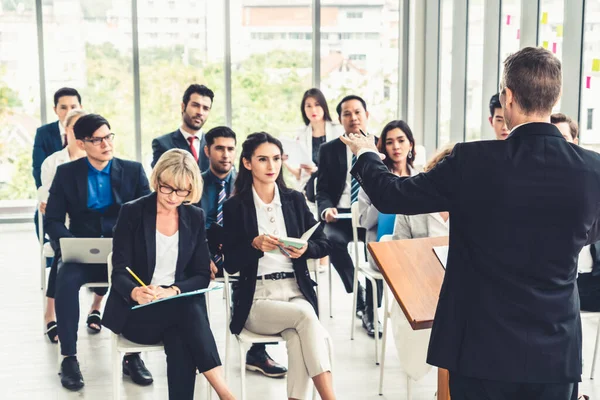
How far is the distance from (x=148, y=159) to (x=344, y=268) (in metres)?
5.11

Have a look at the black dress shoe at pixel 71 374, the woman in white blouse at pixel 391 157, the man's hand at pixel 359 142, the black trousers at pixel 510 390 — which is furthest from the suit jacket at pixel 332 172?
the black trousers at pixel 510 390

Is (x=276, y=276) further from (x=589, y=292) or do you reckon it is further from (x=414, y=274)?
(x=589, y=292)

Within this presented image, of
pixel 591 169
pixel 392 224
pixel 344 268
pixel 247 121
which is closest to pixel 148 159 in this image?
pixel 247 121

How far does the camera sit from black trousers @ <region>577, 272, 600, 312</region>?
3.84 metres

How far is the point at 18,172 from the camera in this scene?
945 cm

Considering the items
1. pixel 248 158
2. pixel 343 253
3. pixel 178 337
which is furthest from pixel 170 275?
pixel 343 253

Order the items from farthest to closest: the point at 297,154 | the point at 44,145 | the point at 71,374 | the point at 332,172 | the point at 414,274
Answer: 1. the point at 297,154
2. the point at 44,145
3. the point at 332,172
4. the point at 71,374
5. the point at 414,274

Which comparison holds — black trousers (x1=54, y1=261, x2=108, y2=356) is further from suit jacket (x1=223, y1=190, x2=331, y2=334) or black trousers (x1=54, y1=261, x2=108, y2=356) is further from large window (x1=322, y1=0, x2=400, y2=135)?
large window (x1=322, y1=0, x2=400, y2=135)

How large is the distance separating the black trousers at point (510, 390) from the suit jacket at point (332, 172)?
3.34 m

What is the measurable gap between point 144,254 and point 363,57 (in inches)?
259

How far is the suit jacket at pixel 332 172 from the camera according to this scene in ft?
17.5

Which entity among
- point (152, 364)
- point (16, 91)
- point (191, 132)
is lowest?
point (152, 364)

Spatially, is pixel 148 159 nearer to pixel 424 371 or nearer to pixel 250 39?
pixel 250 39

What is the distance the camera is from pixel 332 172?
5344 millimetres
